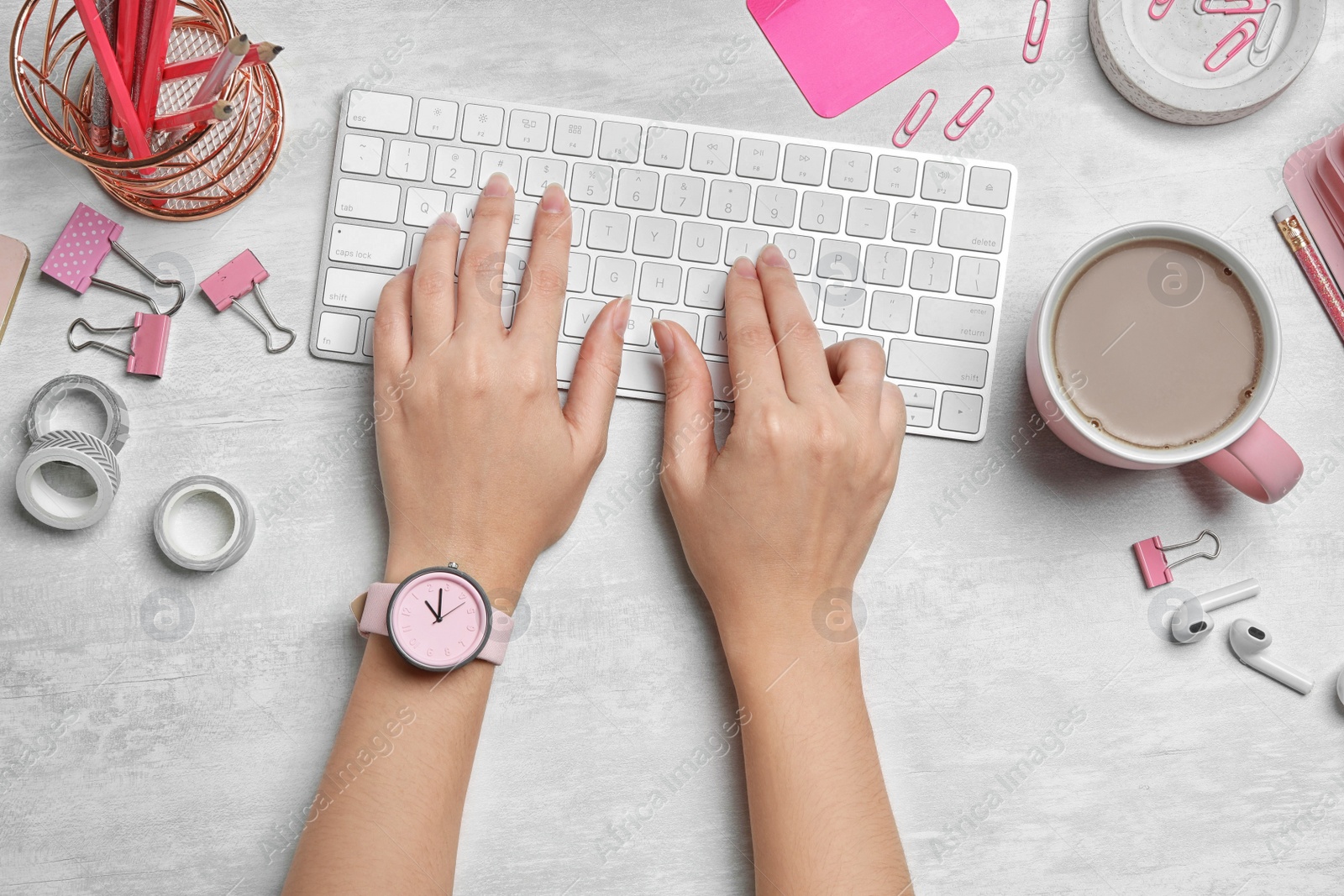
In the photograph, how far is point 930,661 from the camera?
89 cm

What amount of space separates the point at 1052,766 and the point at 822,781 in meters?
0.25

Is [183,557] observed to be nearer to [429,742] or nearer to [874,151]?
[429,742]

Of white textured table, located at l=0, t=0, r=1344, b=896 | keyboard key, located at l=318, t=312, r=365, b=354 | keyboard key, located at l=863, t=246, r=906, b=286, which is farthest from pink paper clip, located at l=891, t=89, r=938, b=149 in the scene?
keyboard key, located at l=318, t=312, r=365, b=354

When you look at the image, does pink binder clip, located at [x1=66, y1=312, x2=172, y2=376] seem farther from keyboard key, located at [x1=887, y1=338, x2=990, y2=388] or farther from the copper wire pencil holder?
keyboard key, located at [x1=887, y1=338, x2=990, y2=388]

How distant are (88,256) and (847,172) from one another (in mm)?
721

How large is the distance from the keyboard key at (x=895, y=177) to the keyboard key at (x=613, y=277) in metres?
0.25

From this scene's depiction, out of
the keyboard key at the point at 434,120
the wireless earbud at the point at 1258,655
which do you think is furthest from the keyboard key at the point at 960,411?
the keyboard key at the point at 434,120

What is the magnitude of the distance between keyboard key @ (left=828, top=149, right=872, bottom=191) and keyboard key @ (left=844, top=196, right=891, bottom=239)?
0.01 m

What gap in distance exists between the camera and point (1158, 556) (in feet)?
2.92

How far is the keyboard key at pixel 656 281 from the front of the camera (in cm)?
85

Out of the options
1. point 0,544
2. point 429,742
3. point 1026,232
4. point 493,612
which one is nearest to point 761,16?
point 1026,232

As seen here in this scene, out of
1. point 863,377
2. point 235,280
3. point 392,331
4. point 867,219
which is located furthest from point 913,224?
point 235,280

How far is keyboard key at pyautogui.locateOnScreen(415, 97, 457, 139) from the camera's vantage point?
2.80ft

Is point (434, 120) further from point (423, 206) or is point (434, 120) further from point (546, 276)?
point (546, 276)
